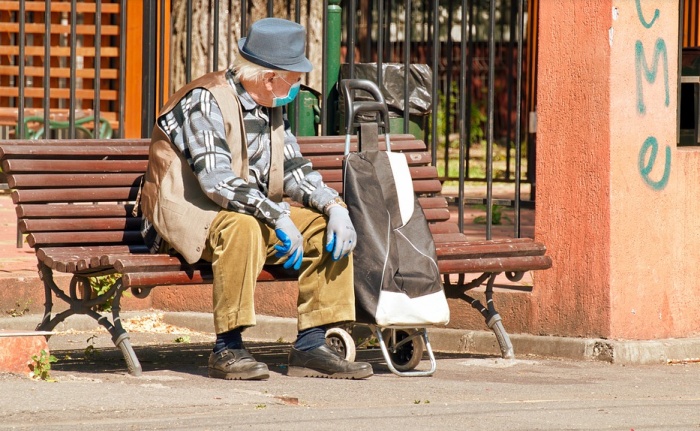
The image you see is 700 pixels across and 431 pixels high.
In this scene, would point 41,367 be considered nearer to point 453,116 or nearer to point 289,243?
point 289,243

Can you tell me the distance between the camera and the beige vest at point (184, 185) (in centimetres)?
507

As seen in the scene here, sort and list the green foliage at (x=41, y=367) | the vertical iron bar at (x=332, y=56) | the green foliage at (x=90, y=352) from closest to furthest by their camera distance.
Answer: the green foliage at (x=41, y=367)
the green foliage at (x=90, y=352)
the vertical iron bar at (x=332, y=56)

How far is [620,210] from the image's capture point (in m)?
6.09

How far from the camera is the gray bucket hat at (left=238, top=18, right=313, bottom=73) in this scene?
525cm

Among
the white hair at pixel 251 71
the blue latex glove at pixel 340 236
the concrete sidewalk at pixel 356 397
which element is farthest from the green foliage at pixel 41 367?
the white hair at pixel 251 71

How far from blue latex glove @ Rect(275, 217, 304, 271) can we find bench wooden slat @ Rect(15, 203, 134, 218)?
83 cm

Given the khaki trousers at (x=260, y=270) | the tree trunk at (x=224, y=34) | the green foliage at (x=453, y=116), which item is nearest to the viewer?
the khaki trousers at (x=260, y=270)

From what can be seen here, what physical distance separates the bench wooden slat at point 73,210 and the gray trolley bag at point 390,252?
0.95m

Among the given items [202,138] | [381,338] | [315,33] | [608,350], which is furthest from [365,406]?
[315,33]

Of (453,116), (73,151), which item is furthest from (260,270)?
(453,116)

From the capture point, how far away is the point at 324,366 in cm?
525

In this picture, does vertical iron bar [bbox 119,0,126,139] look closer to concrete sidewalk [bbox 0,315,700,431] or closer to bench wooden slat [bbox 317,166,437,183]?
bench wooden slat [bbox 317,166,437,183]

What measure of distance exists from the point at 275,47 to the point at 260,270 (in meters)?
0.88

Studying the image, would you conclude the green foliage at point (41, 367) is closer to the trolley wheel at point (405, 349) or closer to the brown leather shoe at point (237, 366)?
the brown leather shoe at point (237, 366)
